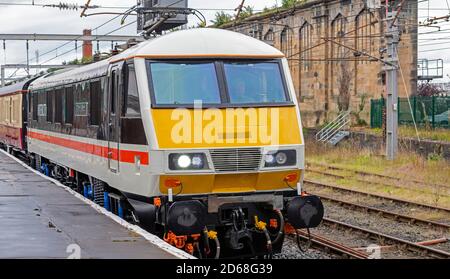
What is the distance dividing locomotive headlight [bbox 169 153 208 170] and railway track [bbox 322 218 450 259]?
14.9 ft

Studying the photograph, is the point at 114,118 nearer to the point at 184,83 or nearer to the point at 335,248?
the point at 184,83

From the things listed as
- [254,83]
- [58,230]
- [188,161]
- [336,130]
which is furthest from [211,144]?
[336,130]

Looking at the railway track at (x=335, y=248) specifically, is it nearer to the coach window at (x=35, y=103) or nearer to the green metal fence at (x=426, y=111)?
the coach window at (x=35, y=103)

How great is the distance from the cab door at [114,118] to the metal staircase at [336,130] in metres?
26.6

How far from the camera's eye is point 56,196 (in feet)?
49.6

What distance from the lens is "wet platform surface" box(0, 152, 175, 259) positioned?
9.19 meters

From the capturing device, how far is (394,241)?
13.4 metres

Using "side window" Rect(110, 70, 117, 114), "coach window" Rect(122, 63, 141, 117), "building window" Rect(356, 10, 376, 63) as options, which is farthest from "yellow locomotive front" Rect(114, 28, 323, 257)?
"building window" Rect(356, 10, 376, 63)

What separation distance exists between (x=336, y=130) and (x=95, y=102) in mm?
27783

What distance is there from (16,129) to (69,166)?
1243 cm

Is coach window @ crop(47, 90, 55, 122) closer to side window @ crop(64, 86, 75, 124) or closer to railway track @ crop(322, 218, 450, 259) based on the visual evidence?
side window @ crop(64, 86, 75, 124)

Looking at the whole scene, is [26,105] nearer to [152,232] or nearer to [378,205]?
[378,205]

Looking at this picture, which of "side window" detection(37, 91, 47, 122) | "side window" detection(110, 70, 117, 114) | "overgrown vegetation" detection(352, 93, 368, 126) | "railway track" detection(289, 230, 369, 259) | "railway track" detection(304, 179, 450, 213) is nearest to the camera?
"side window" detection(110, 70, 117, 114)
